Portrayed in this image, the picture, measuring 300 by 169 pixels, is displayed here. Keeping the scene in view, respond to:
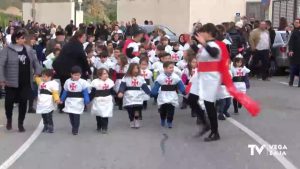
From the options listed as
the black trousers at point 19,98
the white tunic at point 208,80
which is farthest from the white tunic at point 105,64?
the white tunic at point 208,80

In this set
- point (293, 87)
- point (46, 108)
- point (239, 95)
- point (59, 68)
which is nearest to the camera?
point (239, 95)

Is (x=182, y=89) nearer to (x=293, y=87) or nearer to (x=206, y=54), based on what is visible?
(x=206, y=54)

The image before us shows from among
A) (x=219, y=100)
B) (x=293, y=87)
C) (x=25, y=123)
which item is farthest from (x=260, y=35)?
→ (x=25, y=123)

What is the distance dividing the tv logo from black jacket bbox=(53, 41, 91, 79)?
4548 millimetres

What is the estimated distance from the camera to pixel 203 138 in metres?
9.88

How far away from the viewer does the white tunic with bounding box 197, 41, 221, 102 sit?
31.1 ft

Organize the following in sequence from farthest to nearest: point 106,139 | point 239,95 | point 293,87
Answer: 1. point 293,87
2. point 106,139
3. point 239,95

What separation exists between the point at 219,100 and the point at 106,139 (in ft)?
8.90

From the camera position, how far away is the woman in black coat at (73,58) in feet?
41.3

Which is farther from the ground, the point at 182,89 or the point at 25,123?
the point at 182,89

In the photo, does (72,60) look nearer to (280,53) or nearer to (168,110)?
(168,110)

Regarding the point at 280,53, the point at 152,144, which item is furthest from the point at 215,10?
the point at 152,144

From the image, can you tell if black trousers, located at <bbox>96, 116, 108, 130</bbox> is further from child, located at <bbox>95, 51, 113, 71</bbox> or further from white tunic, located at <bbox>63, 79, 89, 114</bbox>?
child, located at <bbox>95, 51, 113, 71</bbox>

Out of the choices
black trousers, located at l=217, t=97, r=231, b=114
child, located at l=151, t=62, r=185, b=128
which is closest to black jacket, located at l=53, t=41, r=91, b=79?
child, located at l=151, t=62, r=185, b=128
